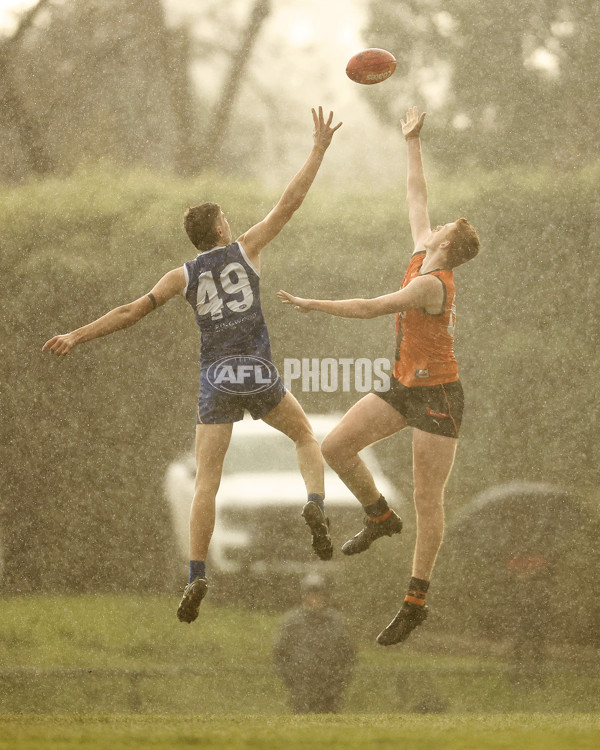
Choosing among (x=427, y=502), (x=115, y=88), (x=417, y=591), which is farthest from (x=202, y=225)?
(x=417, y=591)

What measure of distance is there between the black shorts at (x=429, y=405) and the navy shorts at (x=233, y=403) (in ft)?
2.51

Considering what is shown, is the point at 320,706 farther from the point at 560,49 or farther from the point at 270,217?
the point at 560,49

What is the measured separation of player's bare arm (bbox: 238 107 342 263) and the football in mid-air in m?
0.40

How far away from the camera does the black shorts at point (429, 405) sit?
20.0 feet

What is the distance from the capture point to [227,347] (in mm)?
5969

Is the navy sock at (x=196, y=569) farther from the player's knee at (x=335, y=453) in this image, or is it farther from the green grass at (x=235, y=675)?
the player's knee at (x=335, y=453)

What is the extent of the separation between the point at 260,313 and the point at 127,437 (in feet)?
4.41

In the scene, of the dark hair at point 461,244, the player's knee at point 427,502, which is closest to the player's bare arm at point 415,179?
the dark hair at point 461,244

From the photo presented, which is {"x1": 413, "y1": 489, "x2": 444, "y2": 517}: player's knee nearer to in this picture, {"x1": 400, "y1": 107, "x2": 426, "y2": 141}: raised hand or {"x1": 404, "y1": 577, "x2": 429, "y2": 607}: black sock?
{"x1": 404, "y1": 577, "x2": 429, "y2": 607}: black sock

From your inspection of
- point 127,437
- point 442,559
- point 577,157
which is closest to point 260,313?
point 127,437

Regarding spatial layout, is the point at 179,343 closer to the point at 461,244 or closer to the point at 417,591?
the point at 461,244

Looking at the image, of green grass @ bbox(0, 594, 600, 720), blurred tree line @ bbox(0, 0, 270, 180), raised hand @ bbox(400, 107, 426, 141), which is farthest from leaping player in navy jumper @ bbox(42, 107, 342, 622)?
blurred tree line @ bbox(0, 0, 270, 180)

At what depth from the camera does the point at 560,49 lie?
6758 mm

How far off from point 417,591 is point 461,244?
7.63 ft
